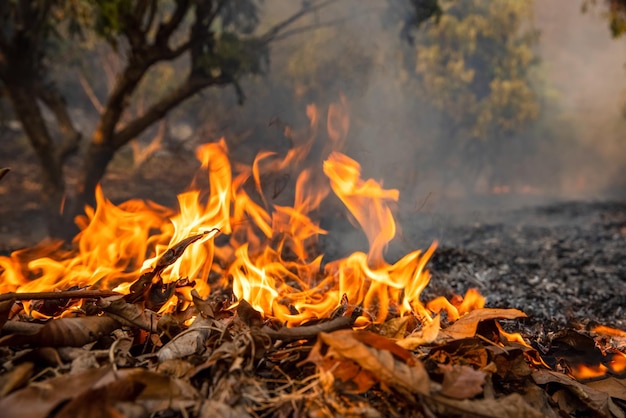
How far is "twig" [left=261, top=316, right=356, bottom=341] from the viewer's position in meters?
2.10

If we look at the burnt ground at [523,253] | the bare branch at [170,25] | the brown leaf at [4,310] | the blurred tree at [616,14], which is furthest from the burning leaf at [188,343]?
the blurred tree at [616,14]

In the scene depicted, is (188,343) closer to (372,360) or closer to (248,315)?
(248,315)

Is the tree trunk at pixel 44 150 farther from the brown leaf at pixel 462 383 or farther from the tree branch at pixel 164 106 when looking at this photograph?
the brown leaf at pixel 462 383

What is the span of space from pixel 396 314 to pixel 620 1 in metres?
11.6

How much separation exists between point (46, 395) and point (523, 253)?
7.25 meters

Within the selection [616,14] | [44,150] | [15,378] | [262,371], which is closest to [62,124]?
[44,150]

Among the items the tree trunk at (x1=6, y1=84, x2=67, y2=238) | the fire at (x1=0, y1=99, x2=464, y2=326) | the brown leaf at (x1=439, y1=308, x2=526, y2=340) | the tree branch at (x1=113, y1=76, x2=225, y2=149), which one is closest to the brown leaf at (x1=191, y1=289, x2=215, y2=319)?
the fire at (x1=0, y1=99, x2=464, y2=326)

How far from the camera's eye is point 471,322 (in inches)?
94.0

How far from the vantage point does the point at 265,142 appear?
74.6 ft

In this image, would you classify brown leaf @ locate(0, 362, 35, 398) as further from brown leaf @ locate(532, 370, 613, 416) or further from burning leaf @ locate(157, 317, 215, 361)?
brown leaf @ locate(532, 370, 613, 416)

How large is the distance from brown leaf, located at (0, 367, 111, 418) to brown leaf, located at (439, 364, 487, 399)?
1317 mm

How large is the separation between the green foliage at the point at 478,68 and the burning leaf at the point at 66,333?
1065 inches

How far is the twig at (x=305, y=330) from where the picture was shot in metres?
2.10

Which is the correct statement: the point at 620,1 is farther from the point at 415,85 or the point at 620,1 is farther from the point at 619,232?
the point at 415,85
